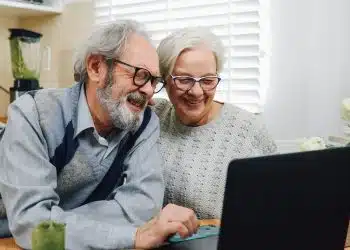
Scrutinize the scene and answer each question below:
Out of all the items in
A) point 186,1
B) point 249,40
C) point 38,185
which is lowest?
point 38,185

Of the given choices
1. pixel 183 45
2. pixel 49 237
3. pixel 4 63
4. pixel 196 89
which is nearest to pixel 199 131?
pixel 196 89

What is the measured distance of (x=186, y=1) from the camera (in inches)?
90.3

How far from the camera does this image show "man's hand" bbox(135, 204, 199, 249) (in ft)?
3.69

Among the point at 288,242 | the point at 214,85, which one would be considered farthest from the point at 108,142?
the point at 288,242

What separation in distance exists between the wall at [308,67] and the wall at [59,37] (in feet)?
3.72

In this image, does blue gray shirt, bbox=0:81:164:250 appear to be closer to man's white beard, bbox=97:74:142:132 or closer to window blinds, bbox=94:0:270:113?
man's white beard, bbox=97:74:142:132

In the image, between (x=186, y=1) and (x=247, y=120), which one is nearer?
(x=247, y=120)

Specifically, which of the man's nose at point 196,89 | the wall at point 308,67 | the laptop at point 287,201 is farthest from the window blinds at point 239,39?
the laptop at point 287,201

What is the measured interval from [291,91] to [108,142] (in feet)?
2.90

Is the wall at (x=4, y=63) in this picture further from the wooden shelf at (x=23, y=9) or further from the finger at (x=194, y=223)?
the finger at (x=194, y=223)

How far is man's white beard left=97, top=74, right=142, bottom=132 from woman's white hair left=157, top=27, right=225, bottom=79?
268mm

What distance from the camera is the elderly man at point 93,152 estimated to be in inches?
48.1

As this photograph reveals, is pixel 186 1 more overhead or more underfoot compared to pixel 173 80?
more overhead

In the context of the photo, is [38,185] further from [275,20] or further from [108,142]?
[275,20]
